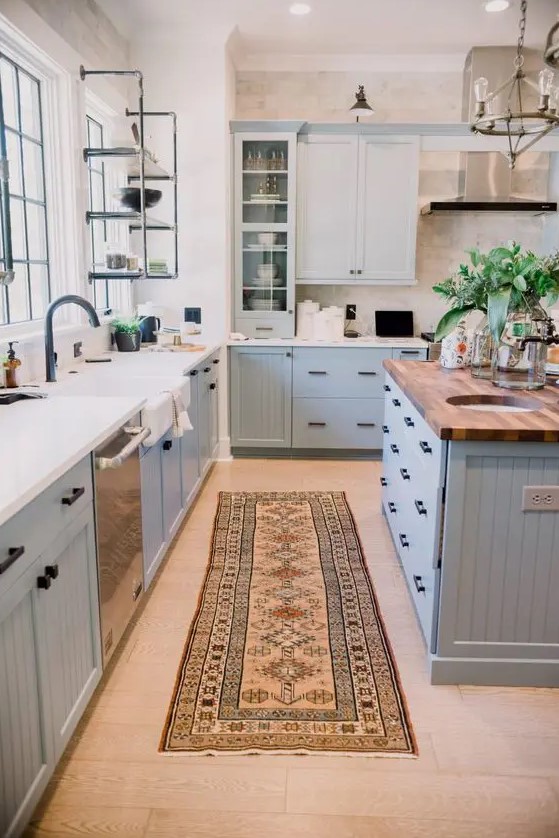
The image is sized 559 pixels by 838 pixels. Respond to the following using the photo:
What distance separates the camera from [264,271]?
5.06m

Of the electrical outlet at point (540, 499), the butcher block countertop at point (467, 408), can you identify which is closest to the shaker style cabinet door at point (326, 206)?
the butcher block countertop at point (467, 408)

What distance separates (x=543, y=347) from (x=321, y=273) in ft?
8.07

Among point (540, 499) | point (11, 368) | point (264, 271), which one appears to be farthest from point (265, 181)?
point (540, 499)

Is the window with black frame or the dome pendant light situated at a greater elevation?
the dome pendant light

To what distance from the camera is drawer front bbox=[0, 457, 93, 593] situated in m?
1.38

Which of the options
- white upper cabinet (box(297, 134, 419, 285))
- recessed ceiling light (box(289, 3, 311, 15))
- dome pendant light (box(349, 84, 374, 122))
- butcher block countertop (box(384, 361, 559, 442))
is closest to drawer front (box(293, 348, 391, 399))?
white upper cabinet (box(297, 134, 419, 285))

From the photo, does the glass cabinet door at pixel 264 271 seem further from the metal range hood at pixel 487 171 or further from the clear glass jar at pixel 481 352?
the clear glass jar at pixel 481 352

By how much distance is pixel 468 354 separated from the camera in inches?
134

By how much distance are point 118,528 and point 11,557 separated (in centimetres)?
84

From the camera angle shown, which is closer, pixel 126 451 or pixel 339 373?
pixel 126 451

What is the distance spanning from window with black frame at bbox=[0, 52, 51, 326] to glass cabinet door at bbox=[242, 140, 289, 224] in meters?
1.79

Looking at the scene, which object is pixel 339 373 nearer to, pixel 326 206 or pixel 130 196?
pixel 326 206

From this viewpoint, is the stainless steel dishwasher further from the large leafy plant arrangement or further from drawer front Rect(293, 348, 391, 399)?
drawer front Rect(293, 348, 391, 399)

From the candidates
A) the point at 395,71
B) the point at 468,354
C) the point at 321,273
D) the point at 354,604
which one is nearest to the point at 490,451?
the point at 354,604
